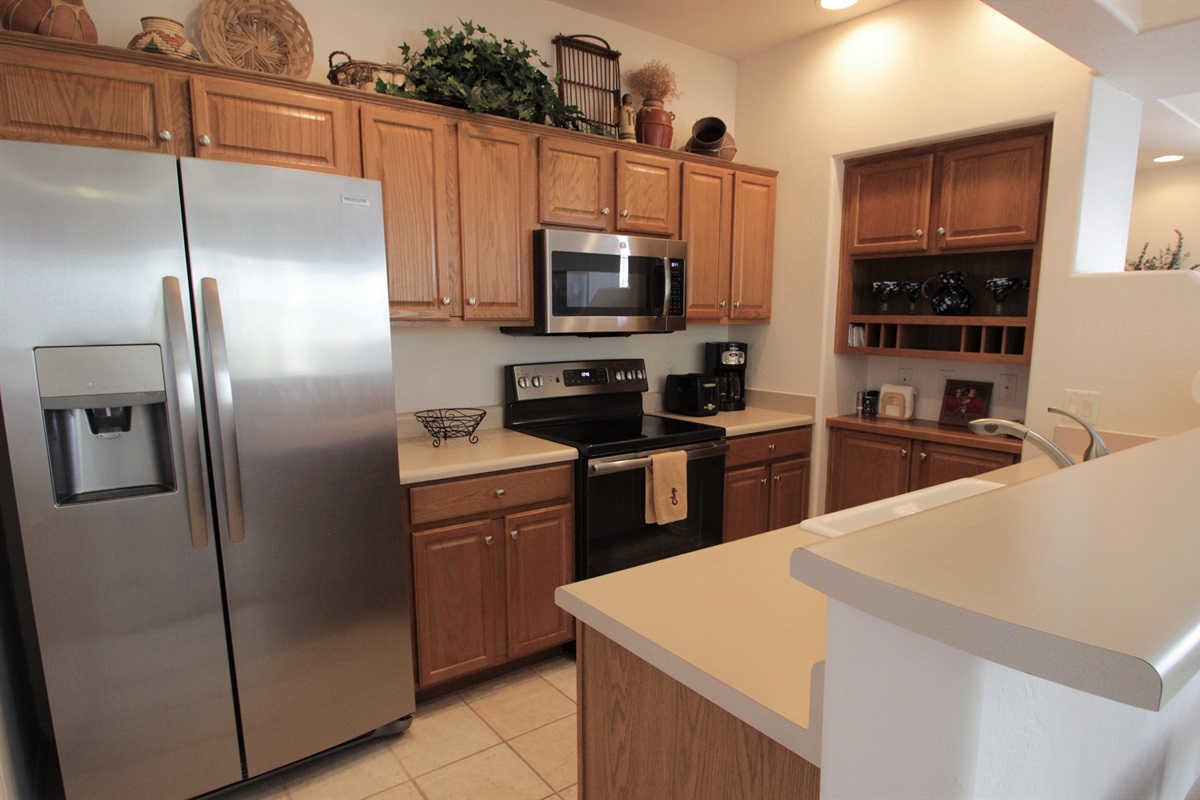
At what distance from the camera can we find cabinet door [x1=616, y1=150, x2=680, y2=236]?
9.48 ft

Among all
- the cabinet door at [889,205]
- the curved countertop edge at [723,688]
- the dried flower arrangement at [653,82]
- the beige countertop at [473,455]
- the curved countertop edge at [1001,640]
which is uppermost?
the dried flower arrangement at [653,82]

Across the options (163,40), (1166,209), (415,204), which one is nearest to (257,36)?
(163,40)


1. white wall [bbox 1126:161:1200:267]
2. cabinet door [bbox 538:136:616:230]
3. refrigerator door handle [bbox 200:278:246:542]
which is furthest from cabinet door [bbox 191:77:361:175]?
white wall [bbox 1126:161:1200:267]

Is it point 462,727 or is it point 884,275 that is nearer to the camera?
point 462,727

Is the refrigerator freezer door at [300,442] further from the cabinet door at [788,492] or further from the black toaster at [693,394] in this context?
the cabinet door at [788,492]

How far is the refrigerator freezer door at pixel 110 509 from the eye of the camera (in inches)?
58.0

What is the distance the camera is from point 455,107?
2.41 m

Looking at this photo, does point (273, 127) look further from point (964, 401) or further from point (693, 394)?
point (964, 401)

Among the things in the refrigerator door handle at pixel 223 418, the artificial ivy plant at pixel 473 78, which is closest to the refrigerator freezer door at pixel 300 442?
the refrigerator door handle at pixel 223 418

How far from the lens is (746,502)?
3.12 metres

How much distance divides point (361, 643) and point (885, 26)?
3399 mm

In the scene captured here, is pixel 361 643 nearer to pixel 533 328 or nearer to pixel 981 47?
pixel 533 328

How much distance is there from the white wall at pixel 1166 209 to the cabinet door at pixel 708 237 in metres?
2.49

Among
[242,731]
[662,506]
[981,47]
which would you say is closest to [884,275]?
[981,47]
